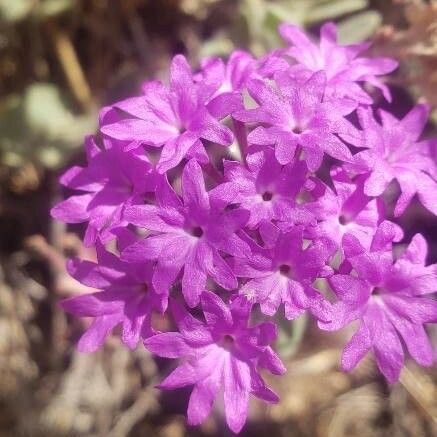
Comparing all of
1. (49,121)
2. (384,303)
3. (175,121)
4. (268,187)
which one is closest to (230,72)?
(175,121)

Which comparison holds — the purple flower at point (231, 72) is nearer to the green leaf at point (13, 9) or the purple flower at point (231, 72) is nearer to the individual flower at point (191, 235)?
the individual flower at point (191, 235)

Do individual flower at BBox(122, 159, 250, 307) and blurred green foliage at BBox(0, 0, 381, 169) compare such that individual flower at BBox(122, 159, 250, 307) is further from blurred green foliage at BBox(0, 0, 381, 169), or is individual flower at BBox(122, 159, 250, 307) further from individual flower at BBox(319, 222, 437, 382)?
blurred green foliage at BBox(0, 0, 381, 169)

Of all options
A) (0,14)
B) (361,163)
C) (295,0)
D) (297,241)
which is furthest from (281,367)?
(0,14)

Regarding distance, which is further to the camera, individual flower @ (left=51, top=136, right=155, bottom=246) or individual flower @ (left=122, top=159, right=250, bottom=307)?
individual flower @ (left=51, top=136, right=155, bottom=246)

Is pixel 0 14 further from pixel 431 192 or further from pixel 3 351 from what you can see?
pixel 431 192

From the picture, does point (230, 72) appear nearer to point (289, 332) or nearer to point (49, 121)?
point (289, 332)

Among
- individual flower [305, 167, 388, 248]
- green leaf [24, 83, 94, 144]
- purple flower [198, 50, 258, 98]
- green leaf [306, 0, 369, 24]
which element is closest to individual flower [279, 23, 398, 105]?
purple flower [198, 50, 258, 98]
